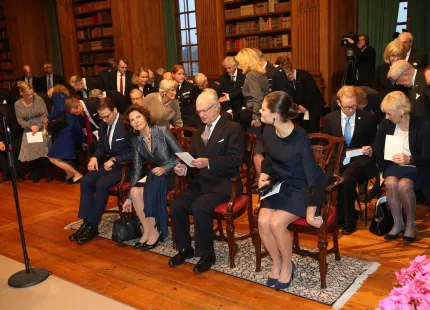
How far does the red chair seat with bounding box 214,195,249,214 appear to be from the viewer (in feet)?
11.6

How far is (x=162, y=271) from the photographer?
3.63 meters

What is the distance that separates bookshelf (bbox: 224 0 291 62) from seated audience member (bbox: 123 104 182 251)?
176 inches

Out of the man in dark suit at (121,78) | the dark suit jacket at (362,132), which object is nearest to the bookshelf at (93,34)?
the man in dark suit at (121,78)

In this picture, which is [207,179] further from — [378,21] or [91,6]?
[91,6]

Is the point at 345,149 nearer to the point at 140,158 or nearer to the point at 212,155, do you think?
the point at 212,155

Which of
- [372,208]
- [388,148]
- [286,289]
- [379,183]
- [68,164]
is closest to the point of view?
[286,289]

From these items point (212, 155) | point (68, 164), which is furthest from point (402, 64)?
point (68, 164)

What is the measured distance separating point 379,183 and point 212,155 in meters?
1.59

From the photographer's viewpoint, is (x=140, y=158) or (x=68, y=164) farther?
(x=68, y=164)

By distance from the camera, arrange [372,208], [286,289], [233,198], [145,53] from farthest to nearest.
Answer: [145,53] → [372,208] → [233,198] → [286,289]

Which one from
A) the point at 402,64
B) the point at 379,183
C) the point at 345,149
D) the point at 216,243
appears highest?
the point at 402,64

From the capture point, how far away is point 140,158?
4.09 m

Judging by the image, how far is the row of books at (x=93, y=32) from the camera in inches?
396

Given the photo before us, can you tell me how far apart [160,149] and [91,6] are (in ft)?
23.9
